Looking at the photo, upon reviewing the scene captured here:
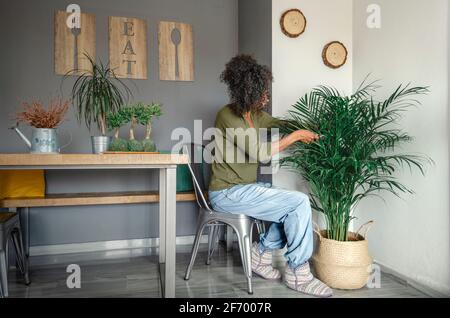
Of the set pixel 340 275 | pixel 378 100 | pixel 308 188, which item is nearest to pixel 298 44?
pixel 378 100

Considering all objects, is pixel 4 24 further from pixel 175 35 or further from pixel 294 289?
pixel 294 289

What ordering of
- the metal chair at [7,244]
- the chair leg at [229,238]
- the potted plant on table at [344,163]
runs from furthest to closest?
the chair leg at [229,238], the potted plant on table at [344,163], the metal chair at [7,244]

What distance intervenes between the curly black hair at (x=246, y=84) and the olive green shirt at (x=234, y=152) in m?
0.09

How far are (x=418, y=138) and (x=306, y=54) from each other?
105 cm

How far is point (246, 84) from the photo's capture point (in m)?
2.24

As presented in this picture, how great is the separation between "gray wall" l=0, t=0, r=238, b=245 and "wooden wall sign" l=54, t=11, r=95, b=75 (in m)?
0.06

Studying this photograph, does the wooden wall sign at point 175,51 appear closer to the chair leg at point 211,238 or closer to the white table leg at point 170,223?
the chair leg at point 211,238

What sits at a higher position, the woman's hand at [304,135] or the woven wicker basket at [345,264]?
the woman's hand at [304,135]

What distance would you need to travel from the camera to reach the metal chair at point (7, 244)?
2.07m

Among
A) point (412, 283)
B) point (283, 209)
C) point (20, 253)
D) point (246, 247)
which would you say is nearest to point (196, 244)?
point (246, 247)

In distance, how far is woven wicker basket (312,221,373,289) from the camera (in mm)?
2287

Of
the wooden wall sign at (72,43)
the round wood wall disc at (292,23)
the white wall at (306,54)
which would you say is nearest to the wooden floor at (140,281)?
the white wall at (306,54)

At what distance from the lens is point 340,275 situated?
2.30m

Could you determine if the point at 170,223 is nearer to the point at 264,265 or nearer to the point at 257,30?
the point at 264,265
